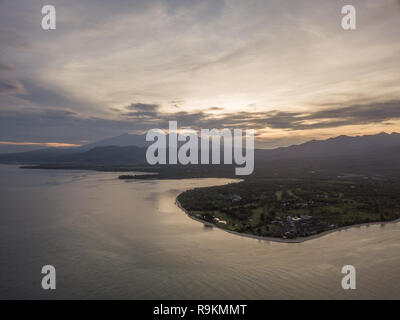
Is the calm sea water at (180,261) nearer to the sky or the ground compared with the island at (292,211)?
nearer to the ground

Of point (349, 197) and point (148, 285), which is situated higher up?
point (349, 197)

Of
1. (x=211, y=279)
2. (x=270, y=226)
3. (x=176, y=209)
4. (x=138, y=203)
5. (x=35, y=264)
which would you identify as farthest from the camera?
(x=138, y=203)

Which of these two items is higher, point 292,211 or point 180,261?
point 292,211

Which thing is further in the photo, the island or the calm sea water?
the island

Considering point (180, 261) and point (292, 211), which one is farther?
point (292, 211)

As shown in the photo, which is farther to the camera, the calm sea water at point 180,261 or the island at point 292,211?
the island at point 292,211

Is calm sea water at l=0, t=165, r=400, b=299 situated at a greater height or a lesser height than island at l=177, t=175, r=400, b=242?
lesser
